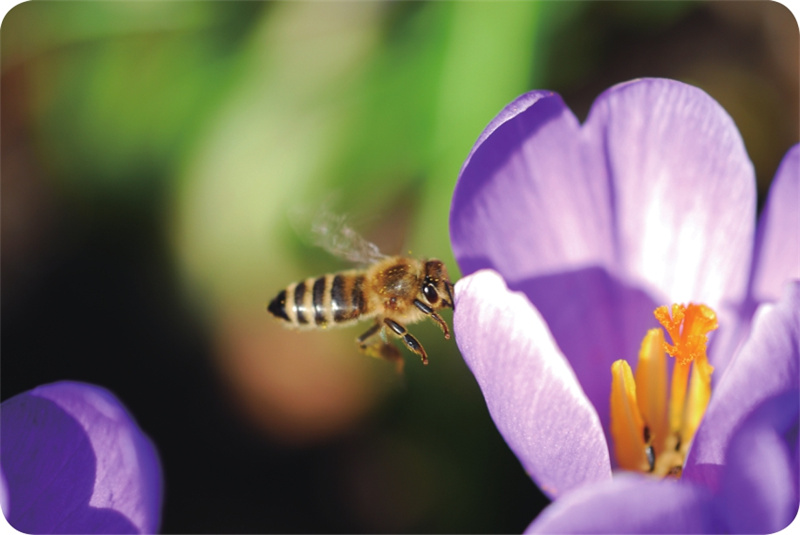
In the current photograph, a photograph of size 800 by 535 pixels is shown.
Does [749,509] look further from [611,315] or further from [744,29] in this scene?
[744,29]

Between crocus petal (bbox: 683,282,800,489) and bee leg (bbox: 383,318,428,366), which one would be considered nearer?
crocus petal (bbox: 683,282,800,489)

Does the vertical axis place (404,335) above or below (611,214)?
below

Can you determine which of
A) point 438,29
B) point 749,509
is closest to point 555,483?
point 749,509

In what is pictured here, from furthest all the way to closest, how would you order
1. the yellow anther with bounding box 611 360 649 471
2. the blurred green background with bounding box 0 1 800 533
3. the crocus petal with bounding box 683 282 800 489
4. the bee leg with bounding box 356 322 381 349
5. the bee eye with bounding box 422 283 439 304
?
the blurred green background with bounding box 0 1 800 533 → the bee leg with bounding box 356 322 381 349 → the bee eye with bounding box 422 283 439 304 → the yellow anther with bounding box 611 360 649 471 → the crocus petal with bounding box 683 282 800 489

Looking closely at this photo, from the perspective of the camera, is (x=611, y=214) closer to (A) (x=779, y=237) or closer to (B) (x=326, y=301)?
(A) (x=779, y=237)

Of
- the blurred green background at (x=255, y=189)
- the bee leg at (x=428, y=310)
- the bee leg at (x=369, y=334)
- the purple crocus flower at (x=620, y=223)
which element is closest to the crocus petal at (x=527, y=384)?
the purple crocus flower at (x=620, y=223)

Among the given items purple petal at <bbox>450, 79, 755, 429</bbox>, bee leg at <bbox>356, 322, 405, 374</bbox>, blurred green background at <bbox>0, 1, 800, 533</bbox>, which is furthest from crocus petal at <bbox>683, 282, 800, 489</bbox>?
blurred green background at <bbox>0, 1, 800, 533</bbox>

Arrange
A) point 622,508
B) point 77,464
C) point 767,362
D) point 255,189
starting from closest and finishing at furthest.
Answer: point 622,508 → point 767,362 → point 77,464 → point 255,189

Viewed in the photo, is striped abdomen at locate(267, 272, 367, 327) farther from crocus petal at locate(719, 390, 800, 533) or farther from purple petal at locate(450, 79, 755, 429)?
crocus petal at locate(719, 390, 800, 533)

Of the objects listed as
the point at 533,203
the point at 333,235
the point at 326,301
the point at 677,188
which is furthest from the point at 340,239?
the point at 677,188
